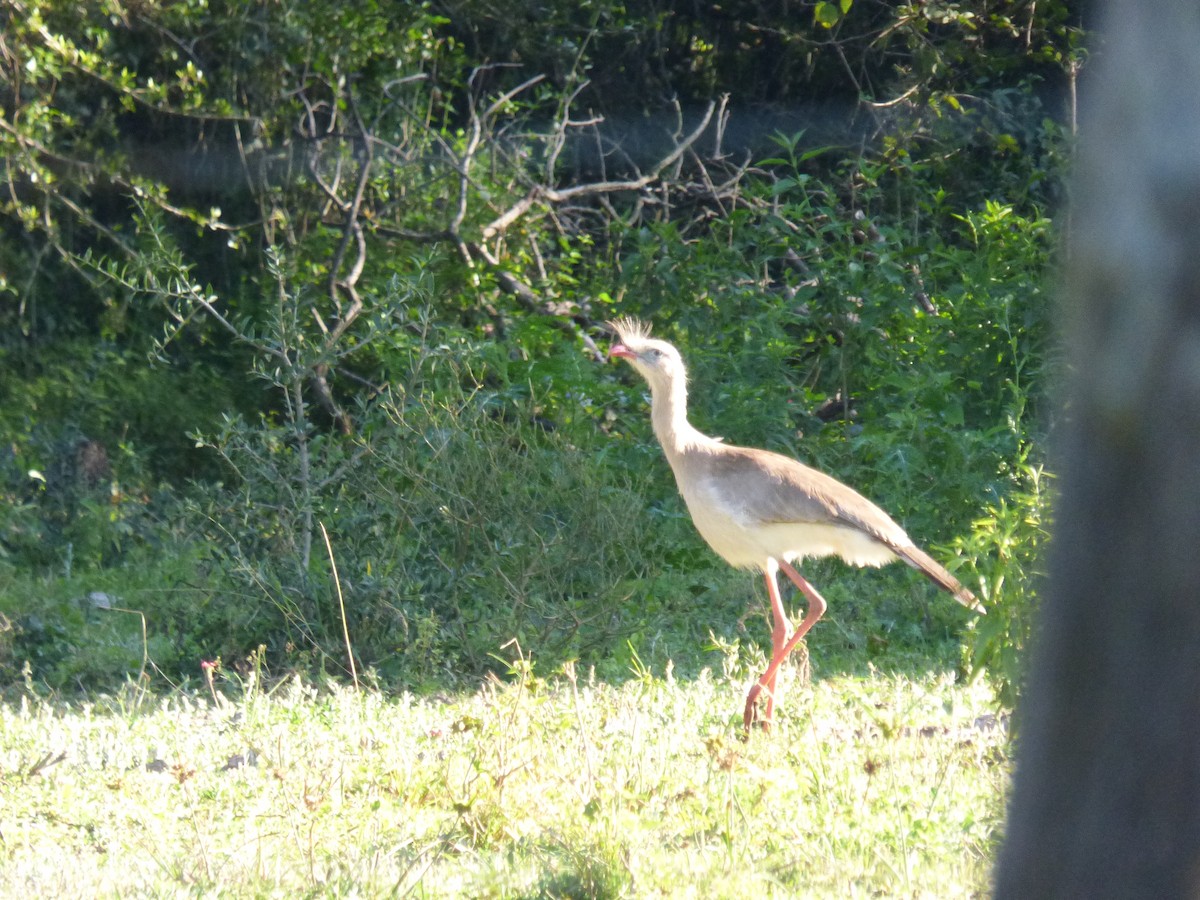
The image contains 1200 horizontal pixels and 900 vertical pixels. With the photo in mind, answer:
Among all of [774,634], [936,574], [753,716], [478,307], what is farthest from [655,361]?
[478,307]

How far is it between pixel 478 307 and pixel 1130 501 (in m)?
7.16

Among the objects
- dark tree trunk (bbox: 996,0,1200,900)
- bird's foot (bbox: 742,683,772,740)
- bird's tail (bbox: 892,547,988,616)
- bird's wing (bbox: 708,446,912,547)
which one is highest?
dark tree trunk (bbox: 996,0,1200,900)

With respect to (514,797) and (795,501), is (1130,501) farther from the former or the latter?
(795,501)

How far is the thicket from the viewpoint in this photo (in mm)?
5512

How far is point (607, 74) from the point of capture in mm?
9391

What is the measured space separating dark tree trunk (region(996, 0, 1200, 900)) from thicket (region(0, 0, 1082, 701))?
10.7 feet

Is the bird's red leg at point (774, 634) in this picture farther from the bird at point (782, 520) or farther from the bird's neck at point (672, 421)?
the bird's neck at point (672, 421)

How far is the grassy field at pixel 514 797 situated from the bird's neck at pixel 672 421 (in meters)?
1.09

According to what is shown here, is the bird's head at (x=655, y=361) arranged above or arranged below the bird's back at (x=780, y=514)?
above

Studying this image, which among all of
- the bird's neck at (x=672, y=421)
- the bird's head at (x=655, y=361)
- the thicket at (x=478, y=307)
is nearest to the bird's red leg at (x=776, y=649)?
the thicket at (x=478, y=307)

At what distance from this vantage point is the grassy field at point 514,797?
10.0 ft

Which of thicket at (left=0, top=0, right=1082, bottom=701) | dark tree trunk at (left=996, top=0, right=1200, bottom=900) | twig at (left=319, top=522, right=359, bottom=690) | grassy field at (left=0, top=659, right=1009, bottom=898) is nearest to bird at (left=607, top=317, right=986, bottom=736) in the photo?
thicket at (left=0, top=0, right=1082, bottom=701)

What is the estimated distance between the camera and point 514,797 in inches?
137

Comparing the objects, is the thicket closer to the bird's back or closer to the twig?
the twig
